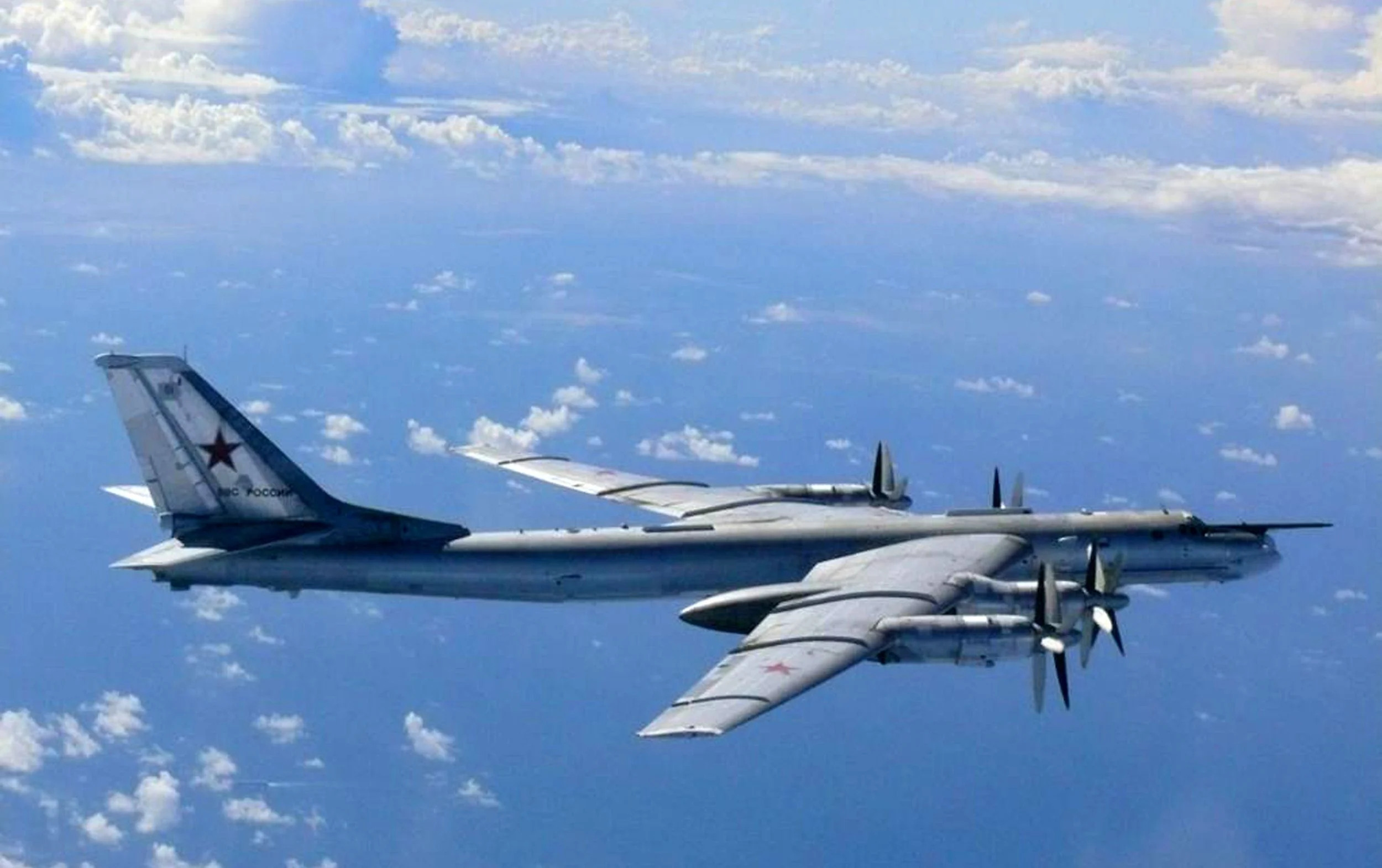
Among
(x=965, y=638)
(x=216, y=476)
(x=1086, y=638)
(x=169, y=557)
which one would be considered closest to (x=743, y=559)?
(x=965, y=638)

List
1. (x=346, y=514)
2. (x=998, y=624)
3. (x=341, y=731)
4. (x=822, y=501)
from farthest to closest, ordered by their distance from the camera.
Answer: (x=341, y=731) < (x=822, y=501) < (x=346, y=514) < (x=998, y=624)

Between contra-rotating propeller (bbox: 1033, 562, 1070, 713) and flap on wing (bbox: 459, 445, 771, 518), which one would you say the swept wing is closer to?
contra-rotating propeller (bbox: 1033, 562, 1070, 713)

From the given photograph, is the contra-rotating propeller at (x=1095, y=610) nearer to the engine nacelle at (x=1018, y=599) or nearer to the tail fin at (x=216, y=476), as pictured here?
the engine nacelle at (x=1018, y=599)

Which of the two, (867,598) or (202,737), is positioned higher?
(867,598)

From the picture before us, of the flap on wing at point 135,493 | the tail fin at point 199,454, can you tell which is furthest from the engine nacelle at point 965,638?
the flap on wing at point 135,493

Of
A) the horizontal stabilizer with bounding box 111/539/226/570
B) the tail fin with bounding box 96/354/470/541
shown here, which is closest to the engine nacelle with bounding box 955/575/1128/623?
the tail fin with bounding box 96/354/470/541

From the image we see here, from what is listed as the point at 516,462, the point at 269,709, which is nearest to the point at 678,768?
the point at 269,709

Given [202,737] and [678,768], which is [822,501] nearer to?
[678,768]

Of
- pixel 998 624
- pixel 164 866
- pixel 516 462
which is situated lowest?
pixel 164 866
